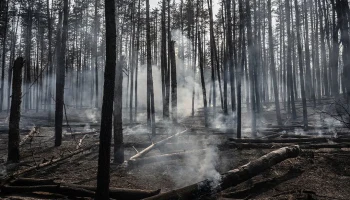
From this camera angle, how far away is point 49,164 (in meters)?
7.94

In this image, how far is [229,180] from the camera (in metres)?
5.51

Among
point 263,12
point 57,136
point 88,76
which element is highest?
point 263,12

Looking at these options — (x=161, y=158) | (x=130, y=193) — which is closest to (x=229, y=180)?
(x=130, y=193)

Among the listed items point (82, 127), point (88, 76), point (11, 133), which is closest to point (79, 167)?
point (11, 133)

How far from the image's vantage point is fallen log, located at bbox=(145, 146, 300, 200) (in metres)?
4.64

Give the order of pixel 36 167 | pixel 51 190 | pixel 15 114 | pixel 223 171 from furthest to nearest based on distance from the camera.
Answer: pixel 15 114 → pixel 36 167 → pixel 223 171 → pixel 51 190

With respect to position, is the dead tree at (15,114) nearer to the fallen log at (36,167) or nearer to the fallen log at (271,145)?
the fallen log at (36,167)

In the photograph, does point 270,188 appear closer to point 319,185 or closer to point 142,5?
point 319,185

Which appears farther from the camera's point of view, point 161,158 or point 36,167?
point 161,158

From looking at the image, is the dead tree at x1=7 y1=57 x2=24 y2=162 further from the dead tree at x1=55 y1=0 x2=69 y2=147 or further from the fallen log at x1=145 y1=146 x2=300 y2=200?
the fallen log at x1=145 y1=146 x2=300 y2=200

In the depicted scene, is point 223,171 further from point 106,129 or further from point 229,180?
point 106,129

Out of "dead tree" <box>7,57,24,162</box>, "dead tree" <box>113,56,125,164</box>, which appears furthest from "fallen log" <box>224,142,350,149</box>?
"dead tree" <box>7,57,24,162</box>

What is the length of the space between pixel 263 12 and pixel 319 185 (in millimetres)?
20837

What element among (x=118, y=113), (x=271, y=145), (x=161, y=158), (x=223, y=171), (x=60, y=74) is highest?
(x=60, y=74)
